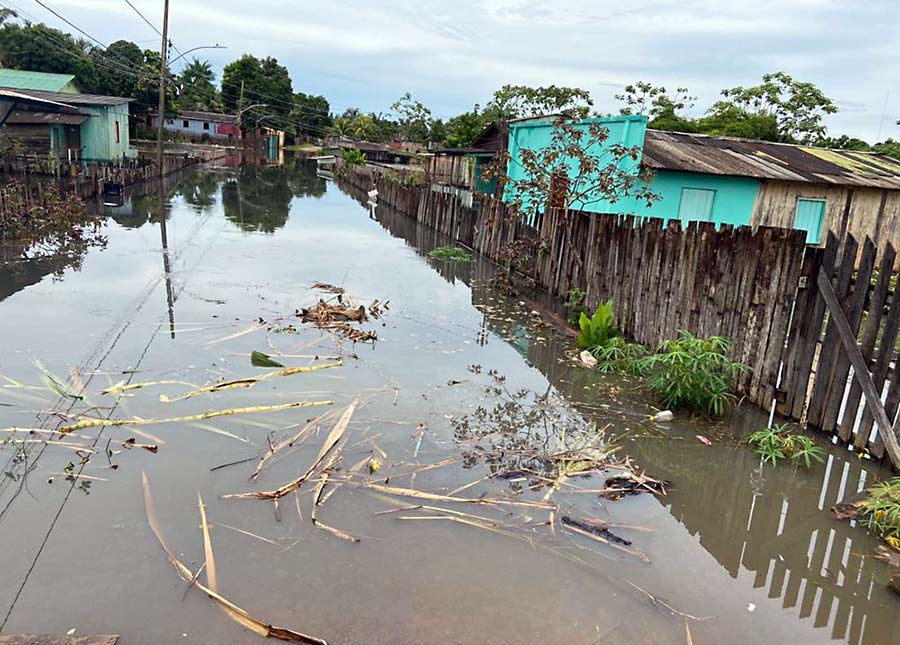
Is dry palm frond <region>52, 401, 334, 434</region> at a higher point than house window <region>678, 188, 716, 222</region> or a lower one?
lower

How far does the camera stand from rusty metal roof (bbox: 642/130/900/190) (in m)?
15.4

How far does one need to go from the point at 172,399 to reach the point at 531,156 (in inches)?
297

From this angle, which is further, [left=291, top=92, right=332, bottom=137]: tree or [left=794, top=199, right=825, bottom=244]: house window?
[left=291, top=92, right=332, bottom=137]: tree

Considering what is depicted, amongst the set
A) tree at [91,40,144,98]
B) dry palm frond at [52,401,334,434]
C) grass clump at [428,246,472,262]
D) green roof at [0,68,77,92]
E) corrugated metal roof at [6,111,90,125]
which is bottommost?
dry palm frond at [52,401,334,434]

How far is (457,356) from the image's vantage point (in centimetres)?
745

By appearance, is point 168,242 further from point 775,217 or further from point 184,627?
point 775,217

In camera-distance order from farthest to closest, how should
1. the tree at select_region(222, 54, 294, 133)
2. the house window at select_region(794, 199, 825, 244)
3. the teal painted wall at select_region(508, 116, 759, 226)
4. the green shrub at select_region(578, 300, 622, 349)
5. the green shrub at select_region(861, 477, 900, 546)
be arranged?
the tree at select_region(222, 54, 294, 133)
the house window at select_region(794, 199, 825, 244)
the teal painted wall at select_region(508, 116, 759, 226)
the green shrub at select_region(578, 300, 622, 349)
the green shrub at select_region(861, 477, 900, 546)

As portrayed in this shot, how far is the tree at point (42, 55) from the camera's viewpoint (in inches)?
2167

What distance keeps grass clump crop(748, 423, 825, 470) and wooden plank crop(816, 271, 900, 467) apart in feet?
1.59

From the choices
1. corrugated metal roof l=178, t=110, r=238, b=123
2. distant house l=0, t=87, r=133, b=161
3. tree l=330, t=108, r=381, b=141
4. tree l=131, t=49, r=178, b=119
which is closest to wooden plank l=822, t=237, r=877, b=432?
distant house l=0, t=87, r=133, b=161

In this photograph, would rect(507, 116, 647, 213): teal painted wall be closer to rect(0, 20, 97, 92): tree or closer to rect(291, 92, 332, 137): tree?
rect(0, 20, 97, 92): tree

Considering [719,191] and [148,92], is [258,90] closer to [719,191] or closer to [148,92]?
[148,92]

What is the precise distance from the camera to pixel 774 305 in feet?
19.2

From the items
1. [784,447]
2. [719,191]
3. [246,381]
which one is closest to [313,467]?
[246,381]
